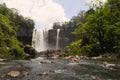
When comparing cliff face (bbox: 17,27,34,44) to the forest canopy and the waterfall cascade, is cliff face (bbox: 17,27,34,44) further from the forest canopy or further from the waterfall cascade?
the forest canopy

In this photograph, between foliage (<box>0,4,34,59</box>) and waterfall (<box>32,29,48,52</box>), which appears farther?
waterfall (<box>32,29,48,52</box>)

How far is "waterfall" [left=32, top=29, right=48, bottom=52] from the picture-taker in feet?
281

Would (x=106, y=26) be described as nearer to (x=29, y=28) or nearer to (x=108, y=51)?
(x=108, y=51)

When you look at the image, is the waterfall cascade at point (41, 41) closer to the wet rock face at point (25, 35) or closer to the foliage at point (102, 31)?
the wet rock face at point (25, 35)

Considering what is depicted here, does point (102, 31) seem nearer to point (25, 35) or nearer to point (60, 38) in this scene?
point (60, 38)

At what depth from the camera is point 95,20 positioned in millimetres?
41438

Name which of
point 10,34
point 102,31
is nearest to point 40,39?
point 10,34

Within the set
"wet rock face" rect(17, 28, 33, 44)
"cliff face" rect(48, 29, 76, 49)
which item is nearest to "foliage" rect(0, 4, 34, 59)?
"wet rock face" rect(17, 28, 33, 44)

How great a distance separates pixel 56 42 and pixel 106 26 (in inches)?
1889

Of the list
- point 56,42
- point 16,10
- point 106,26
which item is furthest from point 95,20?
point 16,10

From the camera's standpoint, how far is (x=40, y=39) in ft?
281

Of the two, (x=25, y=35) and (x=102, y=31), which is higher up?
(x=25, y=35)

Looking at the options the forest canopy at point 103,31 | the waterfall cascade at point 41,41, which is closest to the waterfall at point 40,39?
the waterfall cascade at point 41,41

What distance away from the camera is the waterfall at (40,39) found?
85675 mm
